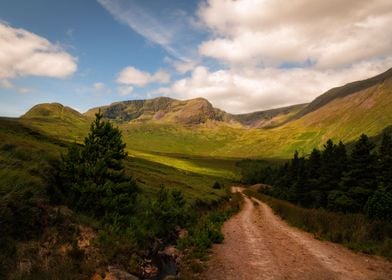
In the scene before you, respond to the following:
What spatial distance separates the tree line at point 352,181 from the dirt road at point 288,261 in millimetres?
11491

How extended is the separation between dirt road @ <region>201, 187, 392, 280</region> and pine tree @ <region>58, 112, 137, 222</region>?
264 inches

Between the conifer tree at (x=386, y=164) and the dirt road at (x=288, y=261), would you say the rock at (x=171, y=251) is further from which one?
the conifer tree at (x=386, y=164)

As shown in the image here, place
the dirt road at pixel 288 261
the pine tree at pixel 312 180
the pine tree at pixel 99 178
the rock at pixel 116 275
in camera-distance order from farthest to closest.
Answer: the pine tree at pixel 312 180, the pine tree at pixel 99 178, the dirt road at pixel 288 261, the rock at pixel 116 275

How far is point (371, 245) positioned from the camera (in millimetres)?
16594

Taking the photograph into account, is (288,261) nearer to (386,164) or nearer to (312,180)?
(386,164)

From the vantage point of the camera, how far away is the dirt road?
12191 millimetres

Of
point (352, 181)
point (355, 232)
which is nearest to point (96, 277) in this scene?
point (355, 232)

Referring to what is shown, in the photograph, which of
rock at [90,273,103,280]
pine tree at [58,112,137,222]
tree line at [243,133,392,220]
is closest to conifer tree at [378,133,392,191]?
tree line at [243,133,392,220]

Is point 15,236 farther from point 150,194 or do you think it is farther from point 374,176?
point 374,176

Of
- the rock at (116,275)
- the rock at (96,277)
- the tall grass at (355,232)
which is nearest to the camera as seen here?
the rock at (96,277)

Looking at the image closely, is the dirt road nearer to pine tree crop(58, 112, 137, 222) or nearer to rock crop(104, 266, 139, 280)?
rock crop(104, 266, 139, 280)

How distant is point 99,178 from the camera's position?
738 inches

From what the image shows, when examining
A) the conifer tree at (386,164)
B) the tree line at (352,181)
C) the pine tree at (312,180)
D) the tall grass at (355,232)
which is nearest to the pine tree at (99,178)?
the tall grass at (355,232)

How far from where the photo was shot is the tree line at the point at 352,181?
31494 millimetres
